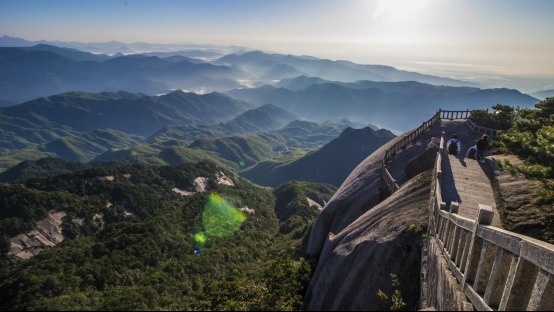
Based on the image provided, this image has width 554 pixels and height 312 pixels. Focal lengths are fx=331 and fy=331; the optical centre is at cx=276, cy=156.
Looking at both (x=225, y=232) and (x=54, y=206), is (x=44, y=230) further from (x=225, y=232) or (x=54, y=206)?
(x=225, y=232)

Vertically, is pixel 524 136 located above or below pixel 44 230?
above

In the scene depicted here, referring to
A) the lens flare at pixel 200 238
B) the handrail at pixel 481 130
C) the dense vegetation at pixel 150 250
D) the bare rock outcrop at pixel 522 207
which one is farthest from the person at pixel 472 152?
the lens flare at pixel 200 238

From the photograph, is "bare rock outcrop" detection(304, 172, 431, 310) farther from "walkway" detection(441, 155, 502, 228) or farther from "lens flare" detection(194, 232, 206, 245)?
"lens flare" detection(194, 232, 206, 245)

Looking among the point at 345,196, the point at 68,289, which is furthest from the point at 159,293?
the point at 345,196

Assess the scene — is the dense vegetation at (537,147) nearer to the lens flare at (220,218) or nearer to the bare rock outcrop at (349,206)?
the bare rock outcrop at (349,206)

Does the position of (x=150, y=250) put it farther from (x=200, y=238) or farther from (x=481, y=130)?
(x=481, y=130)

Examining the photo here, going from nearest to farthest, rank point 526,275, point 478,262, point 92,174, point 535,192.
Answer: point 526,275 < point 478,262 < point 535,192 < point 92,174

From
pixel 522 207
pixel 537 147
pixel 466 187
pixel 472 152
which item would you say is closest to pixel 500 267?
pixel 522 207
